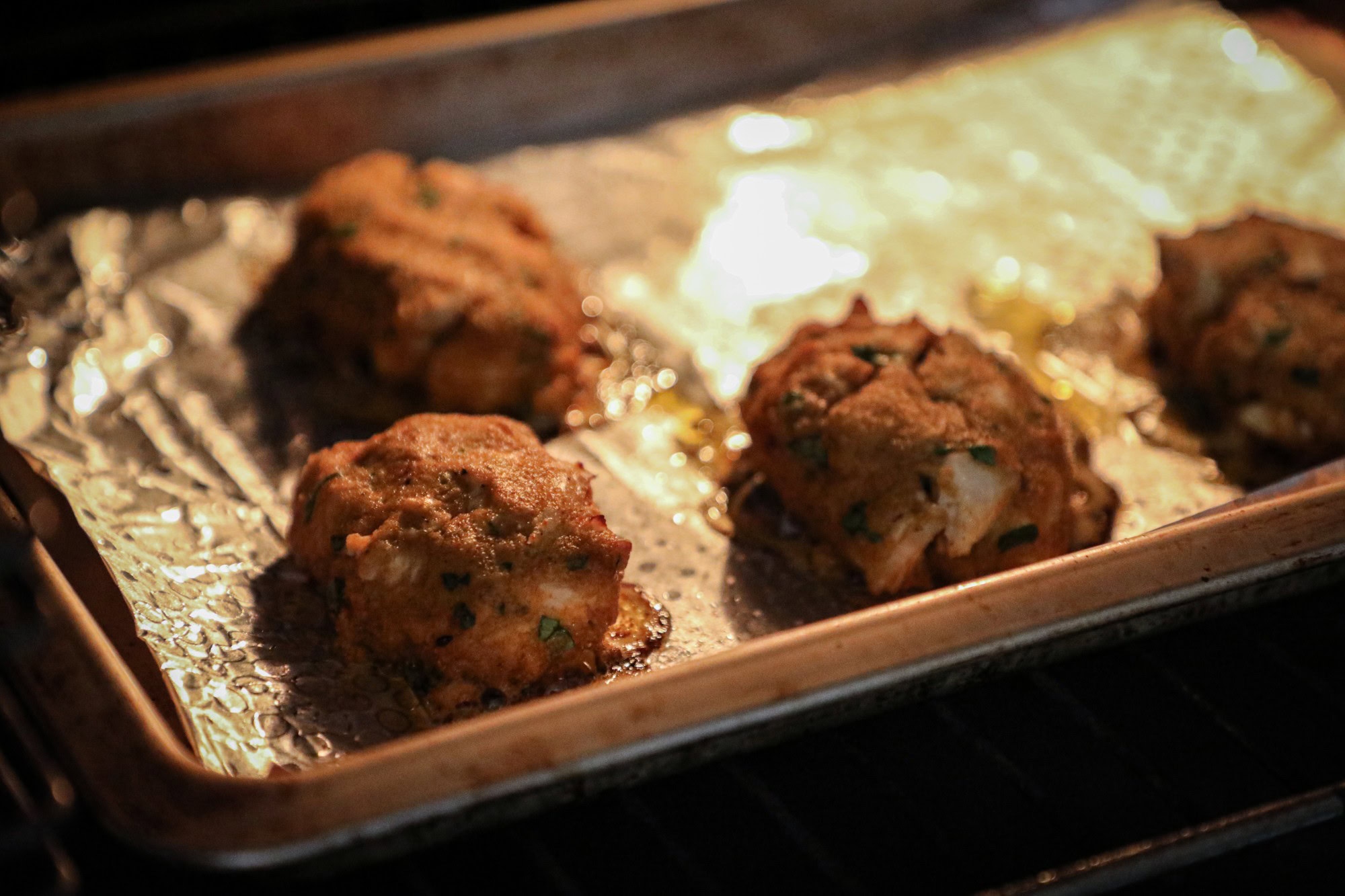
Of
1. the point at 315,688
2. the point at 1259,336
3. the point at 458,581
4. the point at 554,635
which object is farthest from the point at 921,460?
the point at 315,688

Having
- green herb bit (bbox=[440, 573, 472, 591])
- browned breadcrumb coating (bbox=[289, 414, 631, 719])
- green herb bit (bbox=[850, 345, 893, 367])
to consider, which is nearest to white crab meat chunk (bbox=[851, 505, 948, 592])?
green herb bit (bbox=[850, 345, 893, 367])

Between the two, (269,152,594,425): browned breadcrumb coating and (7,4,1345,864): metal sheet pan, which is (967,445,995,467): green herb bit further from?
(269,152,594,425): browned breadcrumb coating

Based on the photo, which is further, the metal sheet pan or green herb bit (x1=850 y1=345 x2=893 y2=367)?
green herb bit (x1=850 y1=345 x2=893 y2=367)

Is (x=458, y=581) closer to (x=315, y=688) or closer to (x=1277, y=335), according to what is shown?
(x=315, y=688)

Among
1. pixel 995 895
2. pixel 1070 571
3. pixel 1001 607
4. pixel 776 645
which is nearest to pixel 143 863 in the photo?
pixel 776 645

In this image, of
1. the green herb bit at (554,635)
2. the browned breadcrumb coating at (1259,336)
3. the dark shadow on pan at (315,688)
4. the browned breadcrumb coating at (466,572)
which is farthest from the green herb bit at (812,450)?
the browned breadcrumb coating at (1259,336)

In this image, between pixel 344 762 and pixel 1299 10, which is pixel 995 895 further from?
pixel 1299 10
